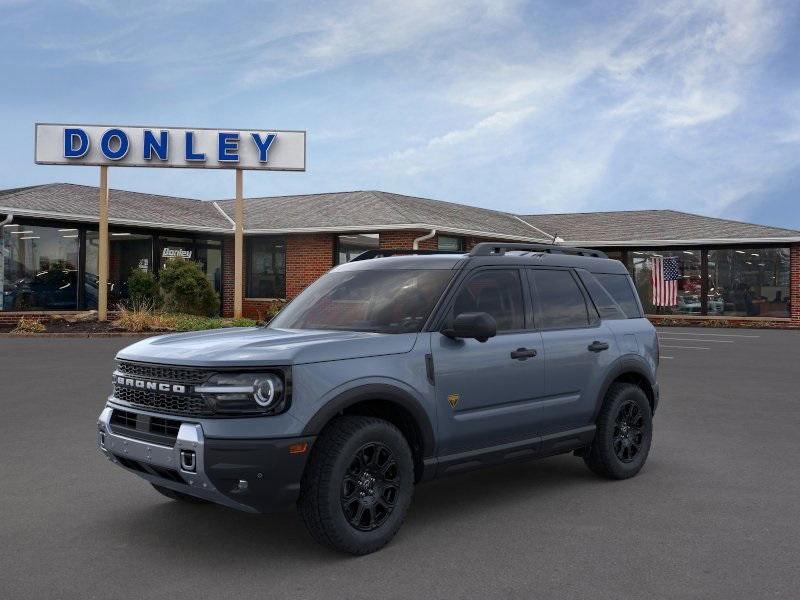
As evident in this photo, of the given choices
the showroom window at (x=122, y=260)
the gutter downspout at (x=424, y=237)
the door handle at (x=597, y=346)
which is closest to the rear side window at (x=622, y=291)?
the door handle at (x=597, y=346)

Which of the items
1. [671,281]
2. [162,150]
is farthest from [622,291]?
[671,281]

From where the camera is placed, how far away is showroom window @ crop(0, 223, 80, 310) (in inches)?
968

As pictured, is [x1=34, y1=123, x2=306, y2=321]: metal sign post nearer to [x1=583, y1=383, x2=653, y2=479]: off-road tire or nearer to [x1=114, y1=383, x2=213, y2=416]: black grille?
[x1=583, y1=383, x2=653, y2=479]: off-road tire

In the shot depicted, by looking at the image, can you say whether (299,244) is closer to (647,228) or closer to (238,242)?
(238,242)

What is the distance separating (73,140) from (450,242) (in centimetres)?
1259

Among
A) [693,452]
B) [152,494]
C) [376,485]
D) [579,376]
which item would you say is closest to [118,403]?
[152,494]

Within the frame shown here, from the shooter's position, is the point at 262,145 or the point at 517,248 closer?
the point at 517,248

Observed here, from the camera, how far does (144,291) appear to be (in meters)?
25.1

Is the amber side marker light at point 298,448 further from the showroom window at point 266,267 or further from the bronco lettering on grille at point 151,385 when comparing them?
the showroom window at point 266,267

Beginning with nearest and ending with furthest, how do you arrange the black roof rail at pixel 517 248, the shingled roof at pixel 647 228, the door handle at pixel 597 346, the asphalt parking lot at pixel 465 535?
1. the asphalt parking lot at pixel 465 535
2. the black roof rail at pixel 517 248
3. the door handle at pixel 597 346
4. the shingled roof at pixel 647 228

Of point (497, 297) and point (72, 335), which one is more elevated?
point (497, 297)

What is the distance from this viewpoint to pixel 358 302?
227 inches

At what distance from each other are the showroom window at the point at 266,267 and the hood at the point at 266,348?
23.4 meters

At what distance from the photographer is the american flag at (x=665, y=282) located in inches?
1202
